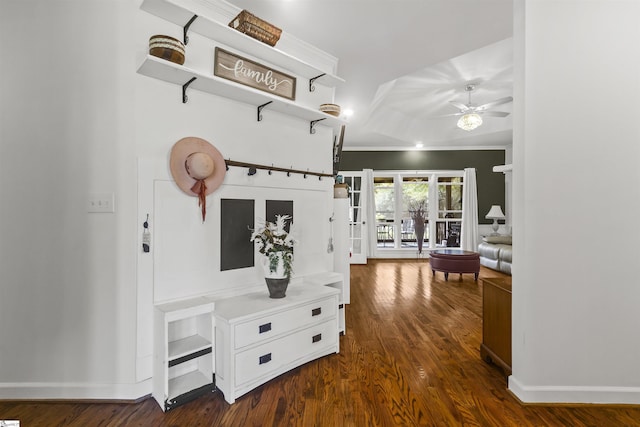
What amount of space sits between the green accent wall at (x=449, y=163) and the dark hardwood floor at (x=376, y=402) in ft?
17.1

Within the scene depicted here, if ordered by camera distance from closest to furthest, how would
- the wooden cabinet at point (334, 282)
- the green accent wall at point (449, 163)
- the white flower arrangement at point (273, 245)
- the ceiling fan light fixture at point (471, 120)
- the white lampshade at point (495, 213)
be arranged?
1. the white flower arrangement at point (273, 245)
2. the wooden cabinet at point (334, 282)
3. the ceiling fan light fixture at point (471, 120)
4. the white lampshade at point (495, 213)
5. the green accent wall at point (449, 163)

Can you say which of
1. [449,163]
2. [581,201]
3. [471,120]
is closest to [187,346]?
[581,201]

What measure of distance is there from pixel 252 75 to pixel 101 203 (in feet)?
4.57

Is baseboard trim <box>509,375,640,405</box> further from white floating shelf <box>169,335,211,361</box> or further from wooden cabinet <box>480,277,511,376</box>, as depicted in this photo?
white floating shelf <box>169,335,211,361</box>

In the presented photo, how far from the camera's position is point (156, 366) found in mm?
1889

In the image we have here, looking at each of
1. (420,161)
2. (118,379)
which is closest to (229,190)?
(118,379)

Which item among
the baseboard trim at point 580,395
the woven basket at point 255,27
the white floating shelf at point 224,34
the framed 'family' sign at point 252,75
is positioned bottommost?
the baseboard trim at point 580,395

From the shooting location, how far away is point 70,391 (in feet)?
6.20

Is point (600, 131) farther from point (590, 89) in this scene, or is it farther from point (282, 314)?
point (282, 314)

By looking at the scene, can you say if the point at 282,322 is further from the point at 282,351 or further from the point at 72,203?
the point at 72,203

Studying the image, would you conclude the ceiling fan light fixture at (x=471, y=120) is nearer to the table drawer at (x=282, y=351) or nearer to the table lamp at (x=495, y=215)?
the table lamp at (x=495, y=215)

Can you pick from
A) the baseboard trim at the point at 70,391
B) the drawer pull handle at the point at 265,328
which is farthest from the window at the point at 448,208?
the baseboard trim at the point at 70,391

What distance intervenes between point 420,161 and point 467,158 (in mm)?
1130

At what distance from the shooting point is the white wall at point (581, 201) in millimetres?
1869
